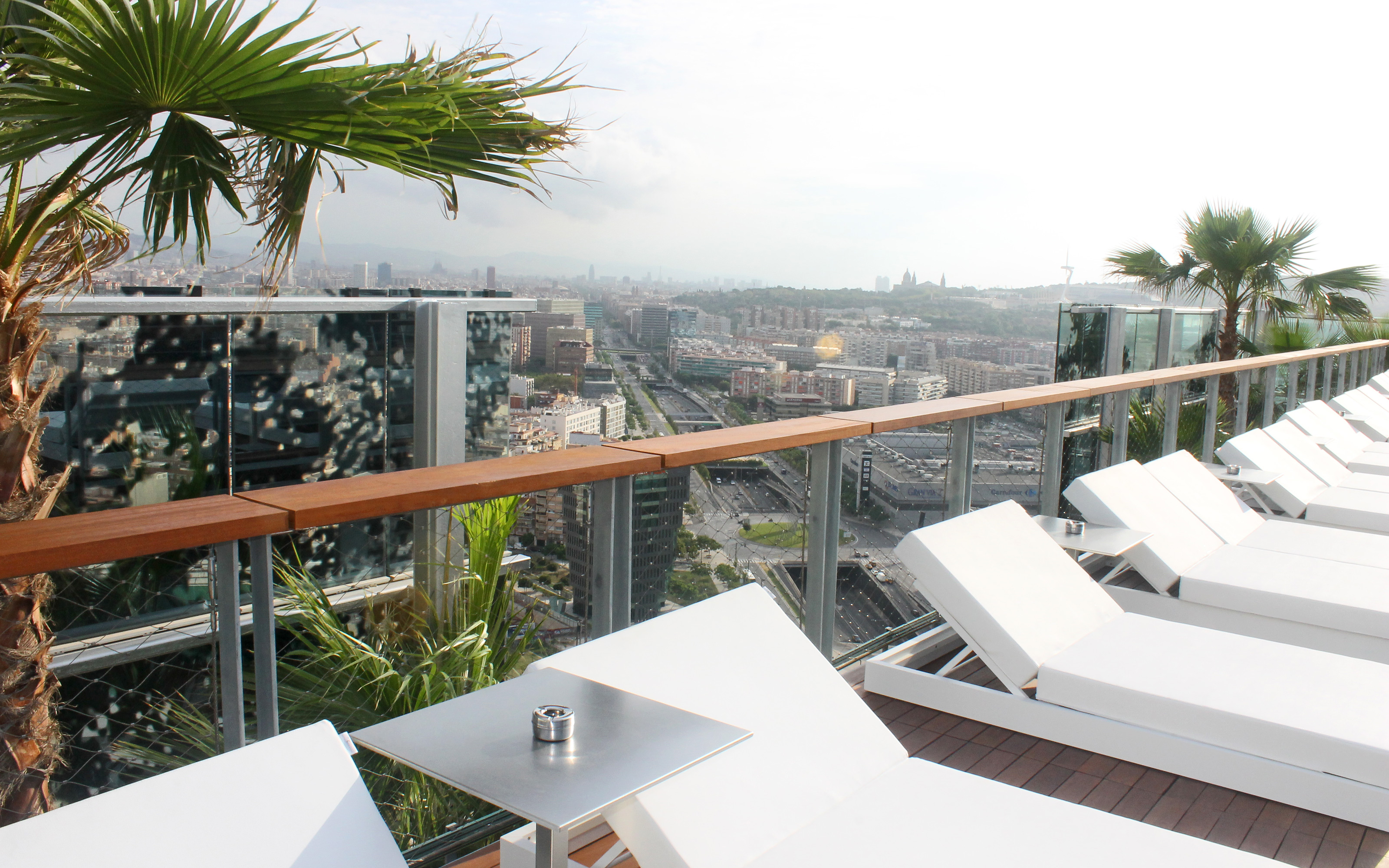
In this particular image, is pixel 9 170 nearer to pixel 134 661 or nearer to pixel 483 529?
pixel 134 661

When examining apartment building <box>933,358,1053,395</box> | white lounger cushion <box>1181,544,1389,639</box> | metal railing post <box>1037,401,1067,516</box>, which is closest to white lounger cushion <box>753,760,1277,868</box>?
white lounger cushion <box>1181,544,1389,639</box>

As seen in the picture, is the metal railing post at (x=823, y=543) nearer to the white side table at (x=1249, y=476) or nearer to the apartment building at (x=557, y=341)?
the white side table at (x=1249, y=476)

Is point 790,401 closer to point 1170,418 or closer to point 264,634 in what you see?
point 1170,418

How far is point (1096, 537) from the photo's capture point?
3.66 meters

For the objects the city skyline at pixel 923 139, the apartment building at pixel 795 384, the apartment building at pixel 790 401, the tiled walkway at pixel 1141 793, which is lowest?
the apartment building at pixel 790 401

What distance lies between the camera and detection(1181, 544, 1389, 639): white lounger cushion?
131 inches

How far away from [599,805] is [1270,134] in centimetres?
3327

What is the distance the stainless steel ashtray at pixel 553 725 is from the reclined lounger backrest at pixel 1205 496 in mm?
3650

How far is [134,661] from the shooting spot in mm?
2492

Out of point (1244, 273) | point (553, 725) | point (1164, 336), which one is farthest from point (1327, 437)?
point (1244, 273)

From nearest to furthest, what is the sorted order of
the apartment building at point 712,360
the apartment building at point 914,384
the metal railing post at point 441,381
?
the metal railing post at point 441,381
the apartment building at point 914,384
the apartment building at point 712,360

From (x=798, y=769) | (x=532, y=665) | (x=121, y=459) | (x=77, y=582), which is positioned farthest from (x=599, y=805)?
(x=121, y=459)

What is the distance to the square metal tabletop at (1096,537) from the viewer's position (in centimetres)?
352

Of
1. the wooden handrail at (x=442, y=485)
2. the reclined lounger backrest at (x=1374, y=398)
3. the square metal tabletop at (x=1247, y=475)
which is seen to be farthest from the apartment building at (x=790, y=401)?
the wooden handrail at (x=442, y=485)
